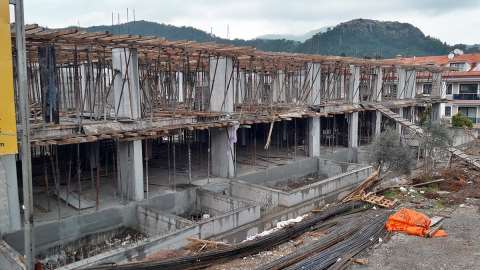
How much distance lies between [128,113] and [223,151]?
523 cm

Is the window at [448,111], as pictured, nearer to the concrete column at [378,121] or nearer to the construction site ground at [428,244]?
the concrete column at [378,121]

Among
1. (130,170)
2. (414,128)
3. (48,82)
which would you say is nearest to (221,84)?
(130,170)

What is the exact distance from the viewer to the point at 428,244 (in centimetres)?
1259

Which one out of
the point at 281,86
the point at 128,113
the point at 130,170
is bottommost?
the point at 130,170

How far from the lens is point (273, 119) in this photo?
803 inches

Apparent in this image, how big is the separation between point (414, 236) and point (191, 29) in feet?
346

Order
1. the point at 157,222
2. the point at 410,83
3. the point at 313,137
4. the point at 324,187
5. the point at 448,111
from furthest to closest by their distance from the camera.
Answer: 1. the point at 448,111
2. the point at 410,83
3. the point at 313,137
4. the point at 324,187
5. the point at 157,222

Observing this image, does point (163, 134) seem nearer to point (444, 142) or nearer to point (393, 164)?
point (393, 164)

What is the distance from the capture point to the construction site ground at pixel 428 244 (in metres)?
11.3

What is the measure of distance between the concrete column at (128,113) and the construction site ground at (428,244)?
18.1ft

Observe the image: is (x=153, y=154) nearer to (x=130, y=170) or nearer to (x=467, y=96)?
(x=130, y=170)

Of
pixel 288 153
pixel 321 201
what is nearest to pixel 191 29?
pixel 288 153

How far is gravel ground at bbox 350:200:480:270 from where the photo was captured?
1116 cm

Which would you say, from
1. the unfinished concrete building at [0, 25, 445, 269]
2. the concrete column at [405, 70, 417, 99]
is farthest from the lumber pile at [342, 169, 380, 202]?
the concrete column at [405, 70, 417, 99]
